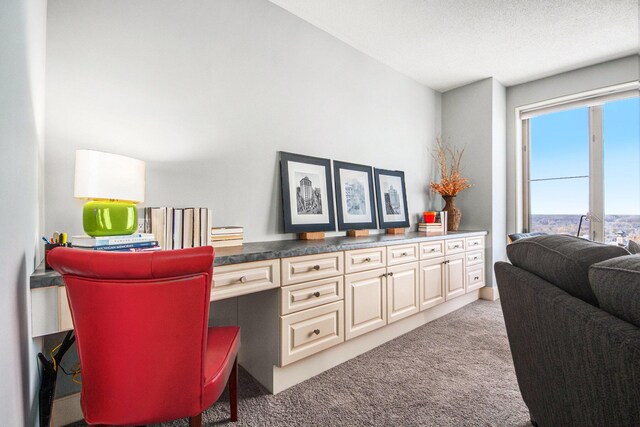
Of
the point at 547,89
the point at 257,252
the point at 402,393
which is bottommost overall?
the point at 402,393

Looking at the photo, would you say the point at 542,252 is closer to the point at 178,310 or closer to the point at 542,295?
the point at 542,295

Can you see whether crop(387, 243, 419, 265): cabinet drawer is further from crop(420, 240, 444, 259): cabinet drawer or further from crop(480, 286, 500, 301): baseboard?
crop(480, 286, 500, 301): baseboard

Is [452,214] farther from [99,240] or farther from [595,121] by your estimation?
[99,240]

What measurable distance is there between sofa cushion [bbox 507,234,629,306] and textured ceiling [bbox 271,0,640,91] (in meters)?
2.12

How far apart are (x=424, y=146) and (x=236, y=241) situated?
9.38ft

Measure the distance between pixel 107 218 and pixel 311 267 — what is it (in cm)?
108

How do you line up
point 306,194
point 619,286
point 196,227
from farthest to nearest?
1. point 306,194
2. point 196,227
3. point 619,286

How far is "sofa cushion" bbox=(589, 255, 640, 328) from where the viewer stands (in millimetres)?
731

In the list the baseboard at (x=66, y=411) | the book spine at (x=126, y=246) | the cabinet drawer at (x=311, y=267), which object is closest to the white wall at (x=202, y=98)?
the book spine at (x=126, y=246)

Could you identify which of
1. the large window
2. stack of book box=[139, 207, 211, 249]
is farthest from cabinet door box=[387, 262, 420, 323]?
the large window

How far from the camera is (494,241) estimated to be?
3703mm

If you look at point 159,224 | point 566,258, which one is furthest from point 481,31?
point 159,224

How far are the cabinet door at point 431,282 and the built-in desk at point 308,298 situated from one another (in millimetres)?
18

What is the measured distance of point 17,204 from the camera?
853mm
